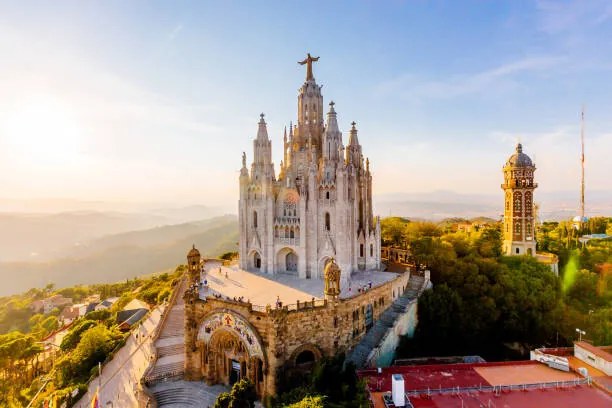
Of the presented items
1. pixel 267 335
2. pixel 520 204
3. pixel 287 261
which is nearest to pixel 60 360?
pixel 287 261

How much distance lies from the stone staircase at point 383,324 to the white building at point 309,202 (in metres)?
4.20

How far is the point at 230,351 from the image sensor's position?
24531 millimetres

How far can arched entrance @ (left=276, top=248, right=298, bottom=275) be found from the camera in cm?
3684

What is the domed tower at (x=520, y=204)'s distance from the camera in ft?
134

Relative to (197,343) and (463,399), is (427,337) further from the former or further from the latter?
(197,343)

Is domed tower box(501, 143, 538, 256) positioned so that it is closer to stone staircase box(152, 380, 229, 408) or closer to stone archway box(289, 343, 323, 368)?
stone archway box(289, 343, 323, 368)

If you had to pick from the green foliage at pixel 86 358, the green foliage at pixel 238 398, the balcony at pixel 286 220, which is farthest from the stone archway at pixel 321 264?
the green foliage at pixel 86 358

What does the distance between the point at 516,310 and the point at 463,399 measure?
62.5ft

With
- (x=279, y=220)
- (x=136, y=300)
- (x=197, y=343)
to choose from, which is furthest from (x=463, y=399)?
(x=136, y=300)

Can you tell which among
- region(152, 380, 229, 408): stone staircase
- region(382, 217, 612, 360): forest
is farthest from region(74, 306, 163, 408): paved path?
region(382, 217, 612, 360): forest

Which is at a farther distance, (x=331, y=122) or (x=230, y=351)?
(x=331, y=122)

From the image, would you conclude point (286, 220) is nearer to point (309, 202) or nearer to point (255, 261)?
point (309, 202)

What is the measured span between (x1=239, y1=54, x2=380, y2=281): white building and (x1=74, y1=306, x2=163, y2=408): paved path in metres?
12.1

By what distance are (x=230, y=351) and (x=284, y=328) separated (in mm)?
4935
